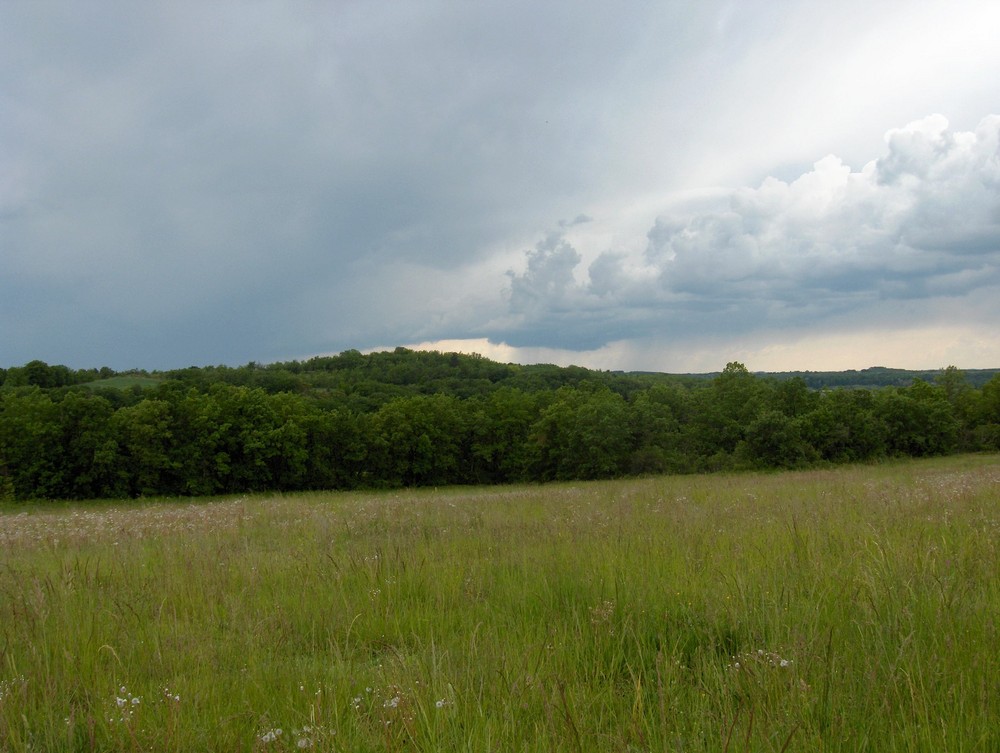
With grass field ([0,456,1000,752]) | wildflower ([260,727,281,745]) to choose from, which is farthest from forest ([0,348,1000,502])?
wildflower ([260,727,281,745])

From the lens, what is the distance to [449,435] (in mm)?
65375

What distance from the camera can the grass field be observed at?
2637 millimetres

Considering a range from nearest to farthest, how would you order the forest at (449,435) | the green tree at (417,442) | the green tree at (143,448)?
1. the forest at (449,435)
2. the green tree at (143,448)
3. the green tree at (417,442)

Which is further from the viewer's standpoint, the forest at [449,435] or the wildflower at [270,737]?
the forest at [449,435]

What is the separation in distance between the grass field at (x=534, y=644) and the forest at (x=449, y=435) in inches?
1733

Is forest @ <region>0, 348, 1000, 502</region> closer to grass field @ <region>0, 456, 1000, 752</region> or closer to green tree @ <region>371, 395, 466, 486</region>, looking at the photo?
green tree @ <region>371, 395, 466, 486</region>

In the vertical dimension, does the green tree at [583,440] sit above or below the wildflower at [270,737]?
below

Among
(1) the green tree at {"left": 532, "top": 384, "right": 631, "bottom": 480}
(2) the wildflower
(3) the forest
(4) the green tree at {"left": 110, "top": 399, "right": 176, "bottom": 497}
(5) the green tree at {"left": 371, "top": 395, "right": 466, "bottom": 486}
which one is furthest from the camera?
(5) the green tree at {"left": 371, "top": 395, "right": 466, "bottom": 486}

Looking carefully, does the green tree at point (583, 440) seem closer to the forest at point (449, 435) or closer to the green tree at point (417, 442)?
the forest at point (449, 435)

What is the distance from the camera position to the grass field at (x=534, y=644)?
8.65 feet

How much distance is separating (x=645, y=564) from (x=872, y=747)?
2753 mm

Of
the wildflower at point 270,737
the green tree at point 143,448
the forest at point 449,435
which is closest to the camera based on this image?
the wildflower at point 270,737

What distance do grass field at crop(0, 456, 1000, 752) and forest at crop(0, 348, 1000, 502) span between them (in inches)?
1733

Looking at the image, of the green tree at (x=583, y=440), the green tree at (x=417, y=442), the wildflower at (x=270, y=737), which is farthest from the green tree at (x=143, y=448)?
the wildflower at (x=270, y=737)
